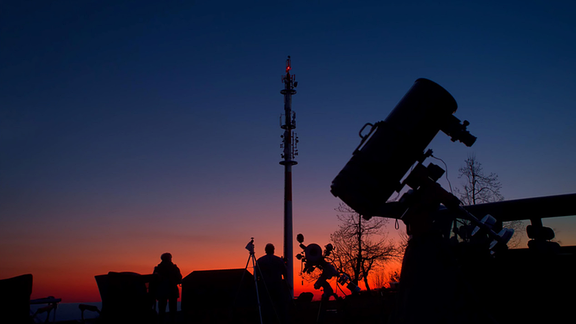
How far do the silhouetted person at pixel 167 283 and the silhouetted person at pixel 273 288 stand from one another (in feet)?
7.28

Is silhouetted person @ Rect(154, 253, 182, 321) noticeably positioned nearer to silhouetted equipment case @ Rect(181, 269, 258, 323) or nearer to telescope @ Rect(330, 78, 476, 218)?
silhouetted equipment case @ Rect(181, 269, 258, 323)

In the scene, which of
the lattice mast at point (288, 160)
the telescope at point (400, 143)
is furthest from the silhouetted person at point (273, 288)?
the lattice mast at point (288, 160)

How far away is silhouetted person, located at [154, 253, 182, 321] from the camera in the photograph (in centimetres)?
856

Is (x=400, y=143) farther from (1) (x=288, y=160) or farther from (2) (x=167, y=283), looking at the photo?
(1) (x=288, y=160)

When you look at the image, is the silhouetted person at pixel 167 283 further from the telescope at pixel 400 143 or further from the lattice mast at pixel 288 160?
the lattice mast at pixel 288 160

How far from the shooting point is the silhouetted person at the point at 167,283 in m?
8.56

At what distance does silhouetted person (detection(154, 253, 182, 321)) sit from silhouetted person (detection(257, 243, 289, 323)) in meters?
2.22

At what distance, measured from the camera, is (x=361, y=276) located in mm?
30641

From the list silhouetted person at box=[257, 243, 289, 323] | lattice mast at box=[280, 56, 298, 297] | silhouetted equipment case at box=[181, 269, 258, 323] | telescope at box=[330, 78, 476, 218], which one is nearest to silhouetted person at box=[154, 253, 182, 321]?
silhouetted equipment case at box=[181, 269, 258, 323]

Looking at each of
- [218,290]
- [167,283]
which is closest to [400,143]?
[218,290]

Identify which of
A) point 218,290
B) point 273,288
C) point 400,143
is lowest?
point 218,290

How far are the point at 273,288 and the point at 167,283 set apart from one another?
2.73 metres

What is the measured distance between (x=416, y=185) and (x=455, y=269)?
104 centimetres

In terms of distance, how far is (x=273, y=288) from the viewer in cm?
786
